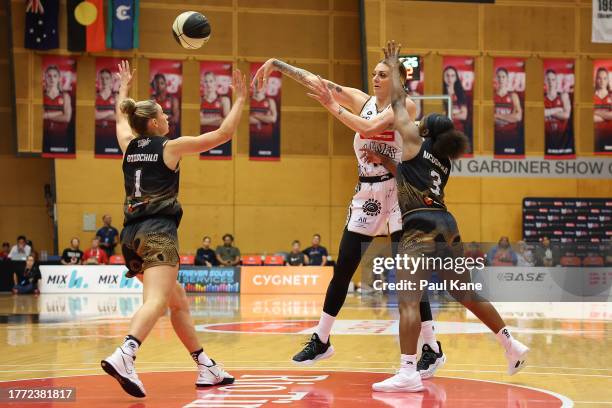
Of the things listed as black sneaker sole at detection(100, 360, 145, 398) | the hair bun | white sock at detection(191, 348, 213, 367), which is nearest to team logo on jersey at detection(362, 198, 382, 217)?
white sock at detection(191, 348, 213, 367)

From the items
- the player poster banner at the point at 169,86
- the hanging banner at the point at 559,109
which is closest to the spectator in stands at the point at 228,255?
the player poster banner at the point at 169,86

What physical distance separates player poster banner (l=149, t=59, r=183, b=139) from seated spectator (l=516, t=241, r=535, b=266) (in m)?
10.8

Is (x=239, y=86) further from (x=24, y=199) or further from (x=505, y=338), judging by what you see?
(x=24, y=199)

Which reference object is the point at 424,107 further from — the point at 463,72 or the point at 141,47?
the point at 141,47

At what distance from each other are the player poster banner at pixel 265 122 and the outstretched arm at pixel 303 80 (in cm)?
1995

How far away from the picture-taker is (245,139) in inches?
1121

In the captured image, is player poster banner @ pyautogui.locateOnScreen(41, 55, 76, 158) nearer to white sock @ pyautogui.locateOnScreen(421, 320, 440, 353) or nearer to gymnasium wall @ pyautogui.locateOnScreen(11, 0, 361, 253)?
gymnasium wall @ pyautogui.locateOnScreen(11, 0, 361, 253)

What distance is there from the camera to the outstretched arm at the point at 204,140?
6883mm

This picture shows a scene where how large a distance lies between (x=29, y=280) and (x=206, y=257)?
476 cm

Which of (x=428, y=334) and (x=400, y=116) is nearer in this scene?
(x=400, y=116)

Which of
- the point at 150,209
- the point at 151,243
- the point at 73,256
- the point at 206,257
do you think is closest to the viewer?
the point at 151,243

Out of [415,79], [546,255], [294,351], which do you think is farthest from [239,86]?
[546,255]

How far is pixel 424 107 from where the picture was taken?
2511 centimetres

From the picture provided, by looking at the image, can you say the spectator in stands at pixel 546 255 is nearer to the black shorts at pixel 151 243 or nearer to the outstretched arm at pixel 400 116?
the outstretched arm at pixel 400 116
